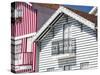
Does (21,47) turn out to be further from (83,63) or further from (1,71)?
(83,63)

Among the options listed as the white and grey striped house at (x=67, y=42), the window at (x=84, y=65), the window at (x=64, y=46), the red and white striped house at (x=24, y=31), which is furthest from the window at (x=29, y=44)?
the window at (x=84, y=65)

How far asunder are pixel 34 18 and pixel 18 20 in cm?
18

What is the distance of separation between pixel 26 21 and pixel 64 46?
530mm

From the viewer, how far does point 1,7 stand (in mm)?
6277

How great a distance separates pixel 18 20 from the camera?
6305mm

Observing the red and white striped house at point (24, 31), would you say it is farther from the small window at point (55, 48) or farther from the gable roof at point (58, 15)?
the small window at point (55, 48)

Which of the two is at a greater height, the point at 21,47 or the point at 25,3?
the point at 25,3

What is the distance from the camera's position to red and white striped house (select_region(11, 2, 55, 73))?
6.27 metres

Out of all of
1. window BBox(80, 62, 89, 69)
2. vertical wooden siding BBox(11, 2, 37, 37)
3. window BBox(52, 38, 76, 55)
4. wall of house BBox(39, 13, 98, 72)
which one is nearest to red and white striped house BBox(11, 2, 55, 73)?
vertical wooden siding BBox(11, 2, 37, 37)

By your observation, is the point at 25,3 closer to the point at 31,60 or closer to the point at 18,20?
the point at 18,20

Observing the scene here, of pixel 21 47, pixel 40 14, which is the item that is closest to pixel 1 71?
pixel 21 47

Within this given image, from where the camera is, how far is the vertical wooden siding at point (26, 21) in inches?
248

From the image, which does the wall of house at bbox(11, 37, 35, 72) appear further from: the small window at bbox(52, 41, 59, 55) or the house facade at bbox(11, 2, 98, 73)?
the small window at bbox(52, 41, 59, 55)

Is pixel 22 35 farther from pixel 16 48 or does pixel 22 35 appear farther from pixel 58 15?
pixel 58 15
